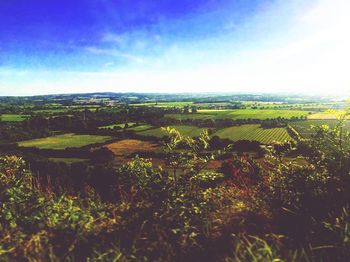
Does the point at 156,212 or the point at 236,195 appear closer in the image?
the point at 156,212

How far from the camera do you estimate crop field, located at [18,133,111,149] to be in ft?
227

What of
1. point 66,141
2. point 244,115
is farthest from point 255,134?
point 66,141

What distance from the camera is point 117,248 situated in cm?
367

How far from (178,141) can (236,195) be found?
4.46ft

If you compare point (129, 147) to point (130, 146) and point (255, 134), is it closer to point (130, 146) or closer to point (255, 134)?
point (130, 146)

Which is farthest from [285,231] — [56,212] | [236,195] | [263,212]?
[56,212]

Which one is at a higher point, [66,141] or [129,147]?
[129,147]

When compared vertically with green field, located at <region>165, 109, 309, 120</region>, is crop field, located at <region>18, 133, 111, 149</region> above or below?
below

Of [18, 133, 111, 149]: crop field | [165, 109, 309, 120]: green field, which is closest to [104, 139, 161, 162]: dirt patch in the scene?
[18, 133, 111, 149]: crop field

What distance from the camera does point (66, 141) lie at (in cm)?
7444

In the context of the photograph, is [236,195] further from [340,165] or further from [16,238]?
[16,238]

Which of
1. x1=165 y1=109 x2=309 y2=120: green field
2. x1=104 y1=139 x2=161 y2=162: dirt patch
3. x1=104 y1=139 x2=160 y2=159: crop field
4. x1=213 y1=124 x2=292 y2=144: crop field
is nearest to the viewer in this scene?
x1=104 y1=139 x2=161 y2=162: dirt patch

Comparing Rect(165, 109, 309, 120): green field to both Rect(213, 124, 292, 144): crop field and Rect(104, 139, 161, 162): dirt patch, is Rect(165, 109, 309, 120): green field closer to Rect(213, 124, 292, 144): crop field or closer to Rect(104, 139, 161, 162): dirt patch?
Rect(213, 124, 292, 144): crop field

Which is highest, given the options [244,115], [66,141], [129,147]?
[244,115]
